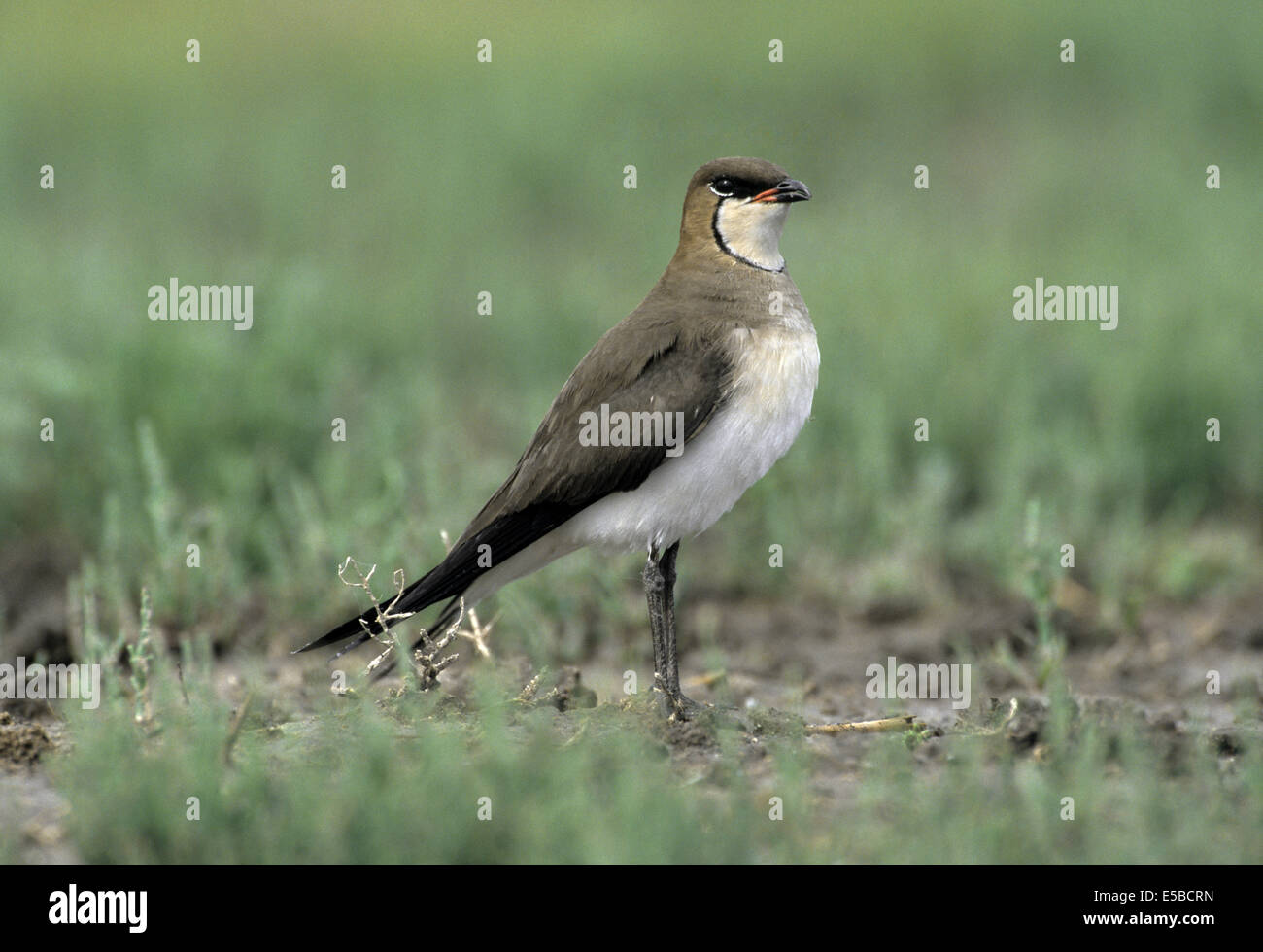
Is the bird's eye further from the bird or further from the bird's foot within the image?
the bird's foot

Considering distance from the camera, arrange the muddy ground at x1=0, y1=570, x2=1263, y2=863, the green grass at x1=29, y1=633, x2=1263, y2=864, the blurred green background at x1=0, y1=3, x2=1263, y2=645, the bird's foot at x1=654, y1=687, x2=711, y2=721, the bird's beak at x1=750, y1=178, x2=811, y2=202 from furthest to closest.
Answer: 1. the blurred green background at x1=0, y1=3, x2=1263, y2=645
2. the bird's beak at x1=750, y1=178, x2=811, y2=202
3. the bird's foot at x1=654, y1=687, x2=711, y2=721
4. the muddy ground at x1=0, y1=570, x2=1263, y2=863
5. the green grass at x1=29, y1=633, x2=1263, y2=864

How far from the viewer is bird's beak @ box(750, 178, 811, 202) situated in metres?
5.16

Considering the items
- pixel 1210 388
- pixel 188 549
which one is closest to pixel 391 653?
pixel 188 549

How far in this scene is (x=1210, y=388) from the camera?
780cm

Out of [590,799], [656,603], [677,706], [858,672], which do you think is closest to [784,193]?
[656,603]

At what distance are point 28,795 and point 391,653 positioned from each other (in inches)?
47.0

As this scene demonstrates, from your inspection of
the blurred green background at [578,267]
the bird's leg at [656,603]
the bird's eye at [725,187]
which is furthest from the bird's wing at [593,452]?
the blurred green background at [578,267]

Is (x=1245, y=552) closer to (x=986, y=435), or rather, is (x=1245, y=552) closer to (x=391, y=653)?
(x=986, y=435)

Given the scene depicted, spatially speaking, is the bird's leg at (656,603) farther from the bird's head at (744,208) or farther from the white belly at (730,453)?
the bird's head at (744,208)

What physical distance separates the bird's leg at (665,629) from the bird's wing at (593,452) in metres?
0.35

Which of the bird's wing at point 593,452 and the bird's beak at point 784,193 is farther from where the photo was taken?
the bird's beak at point 784,193

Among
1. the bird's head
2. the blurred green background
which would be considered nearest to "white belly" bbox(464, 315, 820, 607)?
the bird's head

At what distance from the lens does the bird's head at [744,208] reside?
521 centimetres
